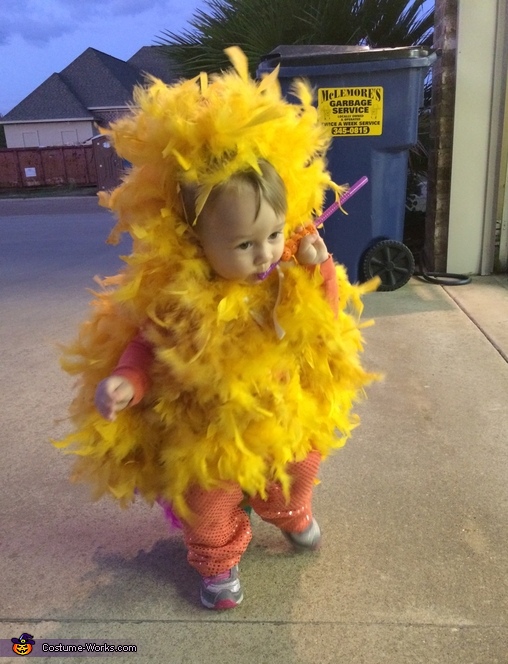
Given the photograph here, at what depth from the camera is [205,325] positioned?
4.00ft

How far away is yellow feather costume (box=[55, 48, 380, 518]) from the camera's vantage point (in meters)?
1.19

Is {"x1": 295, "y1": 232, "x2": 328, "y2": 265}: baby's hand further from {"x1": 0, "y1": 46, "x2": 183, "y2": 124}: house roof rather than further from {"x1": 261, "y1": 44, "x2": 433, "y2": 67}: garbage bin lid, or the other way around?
{"x1": 0, "y1": 46, "x2": 183, "y2": 124}: house roof

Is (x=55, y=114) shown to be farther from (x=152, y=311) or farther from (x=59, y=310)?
(x=152, y=311)

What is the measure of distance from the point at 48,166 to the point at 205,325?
2092 centimetres

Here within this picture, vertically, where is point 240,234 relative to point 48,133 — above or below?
below

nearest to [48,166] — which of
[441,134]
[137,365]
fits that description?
[441,134]

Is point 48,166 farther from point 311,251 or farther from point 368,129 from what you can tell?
point 311,251

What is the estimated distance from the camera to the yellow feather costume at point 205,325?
119 centimetres

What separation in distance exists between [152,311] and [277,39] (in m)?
4.42

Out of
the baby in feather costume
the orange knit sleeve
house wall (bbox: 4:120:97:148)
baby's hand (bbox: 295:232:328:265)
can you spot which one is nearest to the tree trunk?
the baby in feather costume

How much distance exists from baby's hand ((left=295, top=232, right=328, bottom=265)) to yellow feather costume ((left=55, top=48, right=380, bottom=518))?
0.10 ft

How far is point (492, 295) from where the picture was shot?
11.5ft

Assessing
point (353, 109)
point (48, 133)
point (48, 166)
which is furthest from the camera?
point (48, 133)

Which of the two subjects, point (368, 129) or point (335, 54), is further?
point (368, 129)
